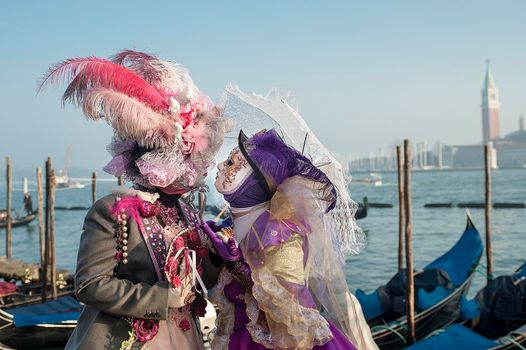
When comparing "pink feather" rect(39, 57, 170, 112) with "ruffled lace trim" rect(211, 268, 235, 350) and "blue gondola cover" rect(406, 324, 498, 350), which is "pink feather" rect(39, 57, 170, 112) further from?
"blue gondola cover" rect(406, 324, 498, 350)

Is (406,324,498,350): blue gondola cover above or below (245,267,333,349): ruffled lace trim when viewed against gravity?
below

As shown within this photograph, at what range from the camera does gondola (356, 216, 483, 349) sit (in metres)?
5.93

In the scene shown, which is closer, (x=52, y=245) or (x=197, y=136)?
(x=197, y=136)

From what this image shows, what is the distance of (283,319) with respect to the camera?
1.62 meters

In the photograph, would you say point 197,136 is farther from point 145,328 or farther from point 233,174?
point 145,328

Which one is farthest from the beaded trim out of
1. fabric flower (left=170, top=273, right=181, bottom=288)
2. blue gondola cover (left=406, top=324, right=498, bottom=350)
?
blue gondola cover (left=406, top=324, right=498, bottom=350)

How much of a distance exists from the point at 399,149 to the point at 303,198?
9.27 metres

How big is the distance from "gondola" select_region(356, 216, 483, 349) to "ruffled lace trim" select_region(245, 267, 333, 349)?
14.0 ft

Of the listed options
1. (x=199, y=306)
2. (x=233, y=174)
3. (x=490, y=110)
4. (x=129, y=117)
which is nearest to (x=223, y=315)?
(x=199, y=306)

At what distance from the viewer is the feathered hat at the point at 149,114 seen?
1.65m

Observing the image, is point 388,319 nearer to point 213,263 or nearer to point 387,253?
point 213,263

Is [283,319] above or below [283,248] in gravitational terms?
below

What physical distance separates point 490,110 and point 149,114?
142074 mm

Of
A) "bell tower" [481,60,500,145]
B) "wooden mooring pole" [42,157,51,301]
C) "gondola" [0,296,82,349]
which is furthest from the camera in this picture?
"bell tower" [481,60,500,145]
